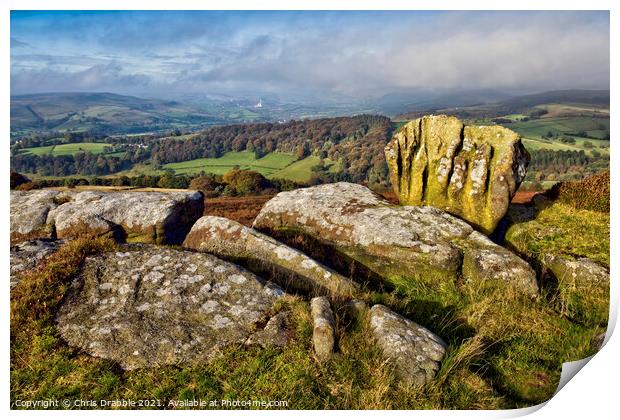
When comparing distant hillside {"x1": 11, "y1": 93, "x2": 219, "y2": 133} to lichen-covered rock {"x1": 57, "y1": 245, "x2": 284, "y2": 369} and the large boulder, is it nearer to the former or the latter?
lichen-covered rock {"x1": 57, "y1": 245, "x2": 284, "y2": 369}

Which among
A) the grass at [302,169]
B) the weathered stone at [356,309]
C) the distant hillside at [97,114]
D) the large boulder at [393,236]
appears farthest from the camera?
the grass at [302,169]

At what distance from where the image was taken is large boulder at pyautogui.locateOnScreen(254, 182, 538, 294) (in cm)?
757

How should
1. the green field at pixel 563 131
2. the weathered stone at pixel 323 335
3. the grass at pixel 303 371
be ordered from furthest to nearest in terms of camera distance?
the green field at pixel 563 131 < the weathered stone at pixel 323 335 < the grass at pixel 303 371

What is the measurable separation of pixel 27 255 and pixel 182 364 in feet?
12.5

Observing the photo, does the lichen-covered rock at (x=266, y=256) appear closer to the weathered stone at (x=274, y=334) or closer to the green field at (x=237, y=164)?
the weathered stone at (x=274, y=334)

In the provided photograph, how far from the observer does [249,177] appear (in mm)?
24844

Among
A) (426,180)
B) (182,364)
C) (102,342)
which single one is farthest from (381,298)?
(426,180)

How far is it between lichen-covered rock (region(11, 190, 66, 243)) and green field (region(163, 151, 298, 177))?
16.8 m

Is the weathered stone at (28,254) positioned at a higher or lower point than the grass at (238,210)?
higher

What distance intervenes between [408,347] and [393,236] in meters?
3.87

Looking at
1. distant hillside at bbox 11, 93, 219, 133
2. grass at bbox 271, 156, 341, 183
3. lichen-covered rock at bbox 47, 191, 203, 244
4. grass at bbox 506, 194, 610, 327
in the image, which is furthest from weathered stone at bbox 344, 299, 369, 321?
grass at bbox 271, 156, 341, 183

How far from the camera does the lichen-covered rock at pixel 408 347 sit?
4727mm

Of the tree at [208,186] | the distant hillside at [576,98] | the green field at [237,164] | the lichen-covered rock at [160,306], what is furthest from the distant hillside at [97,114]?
the green field at [237,164]

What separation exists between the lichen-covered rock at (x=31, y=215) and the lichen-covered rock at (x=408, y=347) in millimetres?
8447
